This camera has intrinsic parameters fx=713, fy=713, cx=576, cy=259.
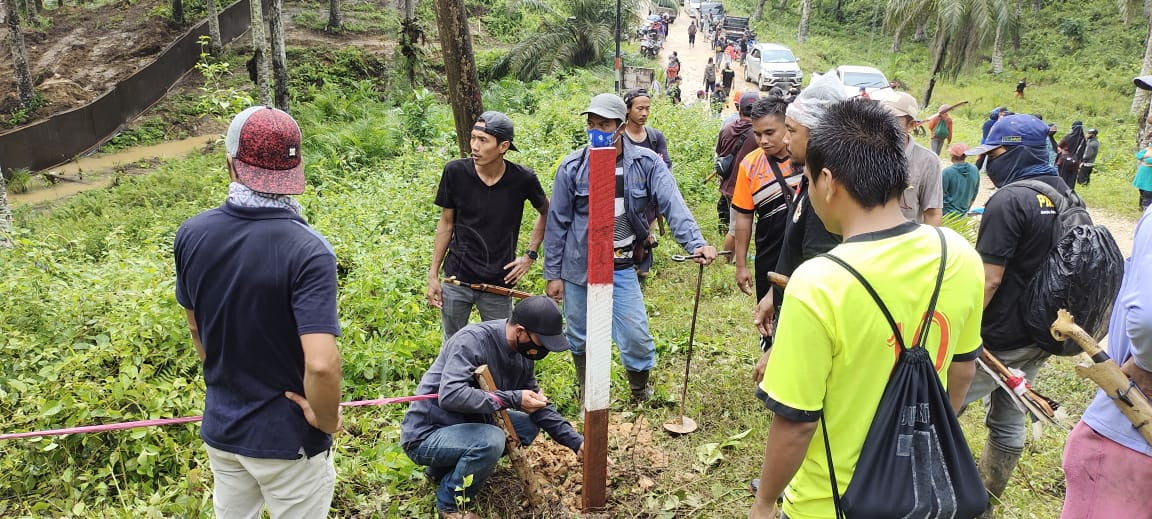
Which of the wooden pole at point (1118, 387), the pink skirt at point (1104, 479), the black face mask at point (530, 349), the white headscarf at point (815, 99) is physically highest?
the white headscarf at point (815, 99)

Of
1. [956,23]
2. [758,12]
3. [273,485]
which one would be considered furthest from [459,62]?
[758,12]

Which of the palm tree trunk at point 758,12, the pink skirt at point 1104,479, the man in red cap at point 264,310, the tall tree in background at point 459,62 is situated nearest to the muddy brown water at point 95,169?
the tall tree in background at point 459,62

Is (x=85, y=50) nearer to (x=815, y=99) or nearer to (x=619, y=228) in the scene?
(x=619, y=228)

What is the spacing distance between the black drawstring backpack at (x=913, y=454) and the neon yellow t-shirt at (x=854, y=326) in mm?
36

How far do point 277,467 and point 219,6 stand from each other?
110ft

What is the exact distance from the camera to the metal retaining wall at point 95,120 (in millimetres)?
16500

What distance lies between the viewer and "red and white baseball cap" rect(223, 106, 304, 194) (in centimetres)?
232

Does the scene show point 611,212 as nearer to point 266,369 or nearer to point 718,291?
point 266,369

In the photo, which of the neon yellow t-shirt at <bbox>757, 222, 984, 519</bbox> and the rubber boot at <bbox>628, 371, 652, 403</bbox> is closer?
the neon yellow t-shirt at <bbox>757, 222, 984, 519</bbox>

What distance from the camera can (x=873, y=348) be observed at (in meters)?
1.80

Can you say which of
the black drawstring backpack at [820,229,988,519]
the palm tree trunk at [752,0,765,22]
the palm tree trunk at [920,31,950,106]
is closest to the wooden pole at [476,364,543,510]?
the black drawstring backpack at [820,229,988,519]

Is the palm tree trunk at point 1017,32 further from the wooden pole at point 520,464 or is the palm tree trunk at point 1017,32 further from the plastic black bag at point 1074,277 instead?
the wooden pole at point 520,464

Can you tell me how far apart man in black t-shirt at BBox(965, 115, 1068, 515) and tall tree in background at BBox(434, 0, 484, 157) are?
4.66 m

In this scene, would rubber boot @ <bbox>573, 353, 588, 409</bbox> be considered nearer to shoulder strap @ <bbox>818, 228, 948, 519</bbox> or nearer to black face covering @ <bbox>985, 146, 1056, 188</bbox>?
black face covering @ <bbox>985, 146, 1056, 188</bbox>
